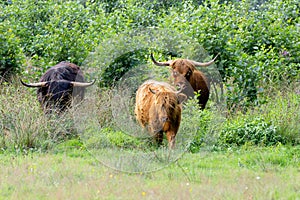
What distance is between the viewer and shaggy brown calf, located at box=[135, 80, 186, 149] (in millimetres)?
9961

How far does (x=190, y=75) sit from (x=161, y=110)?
1982mm

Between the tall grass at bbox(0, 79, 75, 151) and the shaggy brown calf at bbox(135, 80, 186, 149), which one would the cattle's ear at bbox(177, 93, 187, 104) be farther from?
the tall grass at bbox(0, 79, 75, 151)

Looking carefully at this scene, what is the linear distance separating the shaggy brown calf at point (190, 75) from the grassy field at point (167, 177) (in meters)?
2.41

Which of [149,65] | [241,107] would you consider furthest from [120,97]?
[241,107]

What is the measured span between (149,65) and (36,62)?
3.05 metres

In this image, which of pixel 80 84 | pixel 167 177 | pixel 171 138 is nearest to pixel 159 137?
pixel 171 138

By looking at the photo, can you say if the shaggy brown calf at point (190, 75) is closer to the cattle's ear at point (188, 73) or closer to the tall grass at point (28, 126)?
the cattle's ear at point (188, 73)

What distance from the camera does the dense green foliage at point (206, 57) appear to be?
1021 cm

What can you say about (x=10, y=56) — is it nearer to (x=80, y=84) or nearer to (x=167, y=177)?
(x=80, y=84)

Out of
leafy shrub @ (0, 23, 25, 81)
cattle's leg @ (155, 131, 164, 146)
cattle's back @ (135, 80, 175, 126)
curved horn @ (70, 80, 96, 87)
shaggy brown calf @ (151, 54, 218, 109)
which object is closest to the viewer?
cattle's leg @ (155, 131, 164, 146)

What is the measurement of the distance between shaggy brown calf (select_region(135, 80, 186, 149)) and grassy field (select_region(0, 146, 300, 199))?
77cm

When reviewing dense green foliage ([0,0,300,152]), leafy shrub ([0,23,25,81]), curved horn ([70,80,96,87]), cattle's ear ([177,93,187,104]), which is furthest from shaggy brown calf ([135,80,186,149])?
leafy shrub ([0,23,25,81])

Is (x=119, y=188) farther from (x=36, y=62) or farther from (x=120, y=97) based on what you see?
(x=36, y=62)

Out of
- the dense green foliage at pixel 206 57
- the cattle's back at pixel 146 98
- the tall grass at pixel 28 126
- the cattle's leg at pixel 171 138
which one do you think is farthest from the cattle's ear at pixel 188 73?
the tall grass at pixel 28 126
